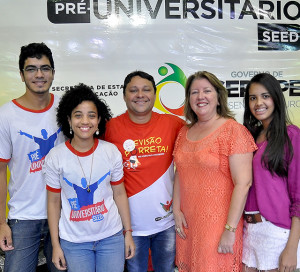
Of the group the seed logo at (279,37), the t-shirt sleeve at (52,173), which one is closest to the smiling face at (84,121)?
the t-shirt sleeve at (52,173)

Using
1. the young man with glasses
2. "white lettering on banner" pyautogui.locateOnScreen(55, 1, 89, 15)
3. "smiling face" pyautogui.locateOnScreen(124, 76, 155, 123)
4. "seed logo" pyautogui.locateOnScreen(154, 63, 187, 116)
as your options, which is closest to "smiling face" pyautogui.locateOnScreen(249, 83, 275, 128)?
Result: "smiling face" pyautogui.locateOnScreen(124, 76, 155, 123)

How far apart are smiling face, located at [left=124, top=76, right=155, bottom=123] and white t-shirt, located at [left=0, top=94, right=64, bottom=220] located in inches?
17.7

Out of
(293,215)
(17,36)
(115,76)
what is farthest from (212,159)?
(17,36)

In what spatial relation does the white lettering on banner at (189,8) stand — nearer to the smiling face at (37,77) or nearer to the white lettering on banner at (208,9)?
the white lettering on banner at (208,9)

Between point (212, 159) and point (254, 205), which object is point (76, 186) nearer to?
point (212, 159)

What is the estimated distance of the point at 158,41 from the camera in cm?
288

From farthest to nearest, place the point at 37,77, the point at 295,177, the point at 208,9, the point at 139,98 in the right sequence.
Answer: the point at 208,9 < the point at 139,98 < the point at 37,77 < the point at 295,177

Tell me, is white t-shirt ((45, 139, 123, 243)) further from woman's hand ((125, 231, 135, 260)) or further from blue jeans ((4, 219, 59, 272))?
blue jeans ((4, 219, 59, 272))

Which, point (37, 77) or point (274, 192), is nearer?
point (274, 192)

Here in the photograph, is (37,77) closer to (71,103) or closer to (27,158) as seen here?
(71,103)

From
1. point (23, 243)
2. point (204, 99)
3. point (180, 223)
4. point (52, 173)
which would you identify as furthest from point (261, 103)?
point (23, 243)

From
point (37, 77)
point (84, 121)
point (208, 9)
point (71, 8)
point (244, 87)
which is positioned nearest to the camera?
point (84, 121)

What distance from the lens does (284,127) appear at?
1478 millimetres

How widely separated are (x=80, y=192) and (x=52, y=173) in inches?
6.6
